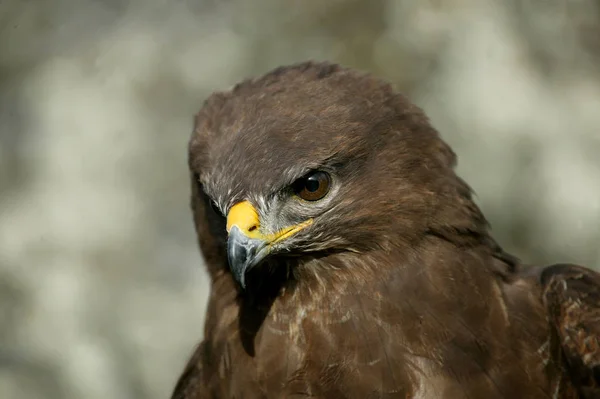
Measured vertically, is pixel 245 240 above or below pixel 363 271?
above

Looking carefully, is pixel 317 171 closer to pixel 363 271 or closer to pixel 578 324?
pixel 363 271

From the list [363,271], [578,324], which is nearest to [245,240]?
[363,271]

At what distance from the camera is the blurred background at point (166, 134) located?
6109mm

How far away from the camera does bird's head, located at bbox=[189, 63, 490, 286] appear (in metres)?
2.79

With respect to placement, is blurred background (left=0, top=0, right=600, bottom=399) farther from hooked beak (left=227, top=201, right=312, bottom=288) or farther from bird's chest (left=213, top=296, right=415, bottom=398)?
hooked beak (left=227, top=201, right=312, bottom=288)

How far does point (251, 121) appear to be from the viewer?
2.87 meters

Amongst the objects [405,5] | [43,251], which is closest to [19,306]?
[43,251]

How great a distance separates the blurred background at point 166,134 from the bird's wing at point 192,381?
2.73 metres

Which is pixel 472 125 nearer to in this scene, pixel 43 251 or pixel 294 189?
pixel 43 251

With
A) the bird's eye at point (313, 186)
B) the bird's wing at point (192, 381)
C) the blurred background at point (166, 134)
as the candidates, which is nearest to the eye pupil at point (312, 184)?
the bird's eye at point (313, 186)

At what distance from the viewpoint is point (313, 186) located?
2.85m

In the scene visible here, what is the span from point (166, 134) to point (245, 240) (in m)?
3.87

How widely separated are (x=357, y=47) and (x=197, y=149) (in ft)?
13.0

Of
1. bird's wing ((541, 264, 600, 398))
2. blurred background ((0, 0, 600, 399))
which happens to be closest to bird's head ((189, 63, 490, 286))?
bird's wing ((541, 264, 600, 398))
